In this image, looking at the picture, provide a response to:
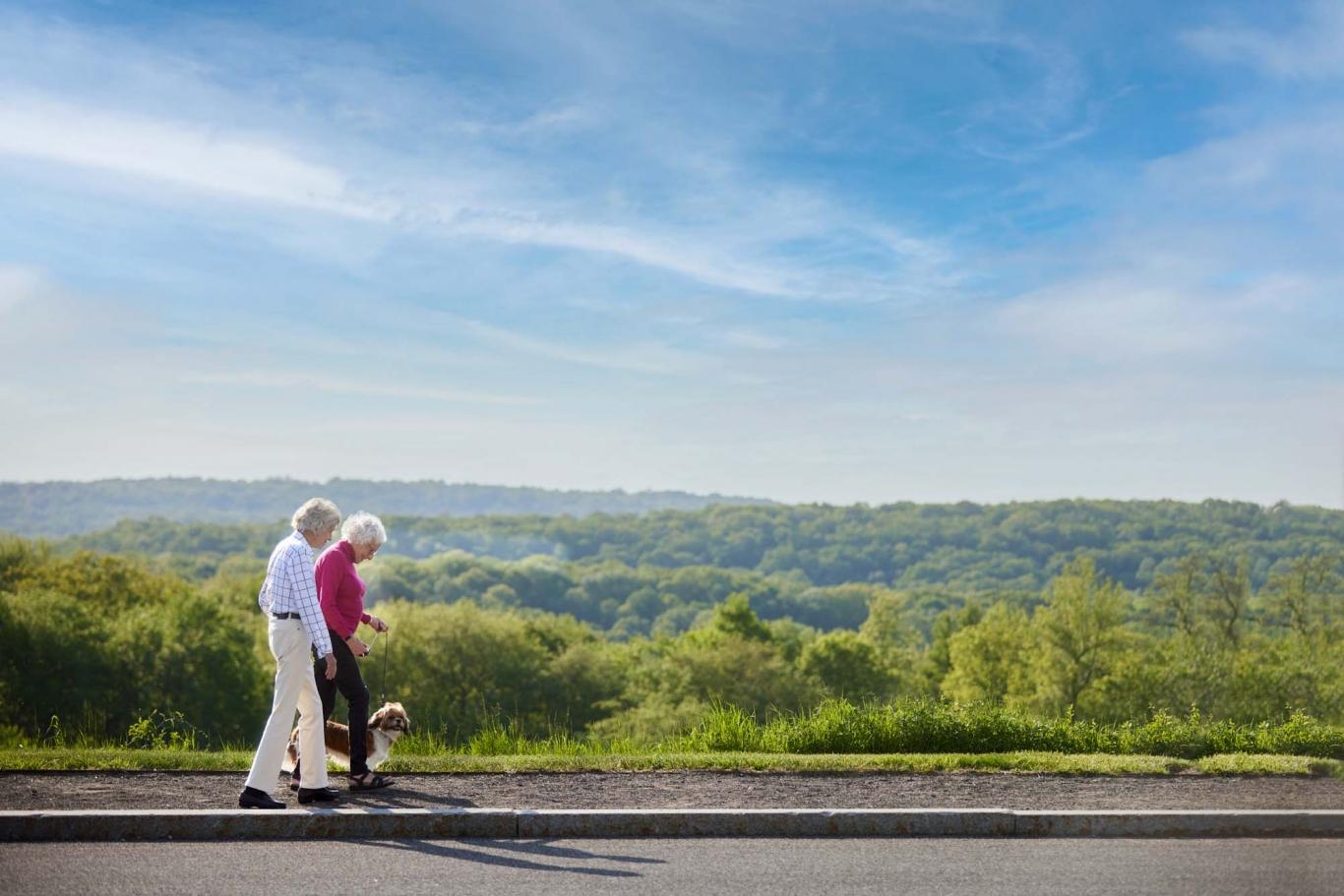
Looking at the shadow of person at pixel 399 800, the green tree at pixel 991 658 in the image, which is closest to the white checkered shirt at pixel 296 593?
the shadow of person at pixel 399 800

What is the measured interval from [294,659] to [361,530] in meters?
1.12

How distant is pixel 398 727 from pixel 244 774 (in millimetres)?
1215

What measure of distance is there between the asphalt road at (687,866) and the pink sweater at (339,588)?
68.0 inches

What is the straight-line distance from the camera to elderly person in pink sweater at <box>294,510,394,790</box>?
325 inches

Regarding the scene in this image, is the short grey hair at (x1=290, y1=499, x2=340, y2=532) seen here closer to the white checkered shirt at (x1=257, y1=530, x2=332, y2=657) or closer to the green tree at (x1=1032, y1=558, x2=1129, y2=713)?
the white checkered shirt at (x1=257, y1=530, x2=332, y2=657)

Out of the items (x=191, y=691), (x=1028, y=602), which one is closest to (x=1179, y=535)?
(x=1028, y=602)

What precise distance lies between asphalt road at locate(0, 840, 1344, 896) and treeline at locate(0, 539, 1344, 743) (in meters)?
39.8

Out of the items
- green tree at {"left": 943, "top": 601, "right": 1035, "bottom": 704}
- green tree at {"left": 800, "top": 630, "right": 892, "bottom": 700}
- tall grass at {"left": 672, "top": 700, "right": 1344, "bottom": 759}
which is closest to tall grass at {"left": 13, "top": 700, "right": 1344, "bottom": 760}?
tall grass at {"left": 672, "top": 700, "right": 1344, "bottom": 759}

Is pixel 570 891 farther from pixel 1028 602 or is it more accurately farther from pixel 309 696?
pixel 1028 602

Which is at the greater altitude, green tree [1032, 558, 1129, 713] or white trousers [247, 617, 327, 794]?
white trousers [247, 617, 327, 794]

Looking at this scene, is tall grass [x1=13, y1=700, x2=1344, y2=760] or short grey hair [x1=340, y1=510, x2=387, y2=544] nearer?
short grey hair [x1=340, y1=510, x2=387, y2=544]

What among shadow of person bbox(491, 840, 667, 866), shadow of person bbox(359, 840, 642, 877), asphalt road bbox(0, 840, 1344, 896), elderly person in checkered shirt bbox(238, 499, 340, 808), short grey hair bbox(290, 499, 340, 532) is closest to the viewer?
asphalt road bbox(0, 840, 1344, 896)

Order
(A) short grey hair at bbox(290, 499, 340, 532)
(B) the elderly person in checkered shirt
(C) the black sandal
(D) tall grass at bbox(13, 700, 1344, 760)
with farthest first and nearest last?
1. (D) tall grass at bbox(13, 700, 1344, 760)
2. (C) the black sandal
3. (A) short grey hair at bbox(290, 499, 340, 532)
4. (B) the elderly person in checkered shirt

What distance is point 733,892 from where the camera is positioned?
19.7ft
